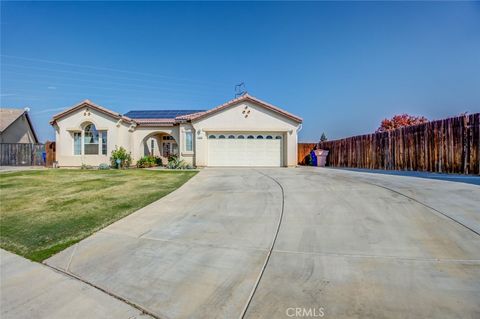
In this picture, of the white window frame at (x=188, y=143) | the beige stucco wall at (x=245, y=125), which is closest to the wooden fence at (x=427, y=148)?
the beige stucco wall at (x=245, y=125)

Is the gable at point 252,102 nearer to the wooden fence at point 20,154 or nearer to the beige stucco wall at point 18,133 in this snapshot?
the wooden fence at point 20,154

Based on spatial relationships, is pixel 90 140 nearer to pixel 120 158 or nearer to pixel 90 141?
pixel 90 141

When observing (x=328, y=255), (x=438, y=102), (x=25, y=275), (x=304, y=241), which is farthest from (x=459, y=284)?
(x=438, y=102)

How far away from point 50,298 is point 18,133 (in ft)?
110

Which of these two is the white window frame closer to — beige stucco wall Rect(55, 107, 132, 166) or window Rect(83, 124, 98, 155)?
beige stucco wall Rect(55, 107, 132, 166)

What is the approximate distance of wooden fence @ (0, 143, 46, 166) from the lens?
2277 centimetres

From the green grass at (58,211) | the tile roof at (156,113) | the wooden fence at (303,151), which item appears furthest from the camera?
the tile roof at (156,113)

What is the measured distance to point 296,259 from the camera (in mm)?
3174

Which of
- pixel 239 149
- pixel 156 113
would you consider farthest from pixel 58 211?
pixel 156 113

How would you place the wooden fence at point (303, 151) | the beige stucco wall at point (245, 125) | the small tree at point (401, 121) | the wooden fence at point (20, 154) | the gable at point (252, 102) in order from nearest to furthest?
the gable at point (252, 102), the beige stucco wall at point (245, 125), the wooden fence at point (303, 151), the wooden fence at point (20, 154), the small tree at point (401, 121)

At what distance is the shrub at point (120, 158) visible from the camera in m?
16.5

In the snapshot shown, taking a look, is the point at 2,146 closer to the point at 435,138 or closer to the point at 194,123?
the point at 194,123

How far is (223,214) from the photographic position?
5172mm

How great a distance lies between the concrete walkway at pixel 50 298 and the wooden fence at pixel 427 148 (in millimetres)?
11998
